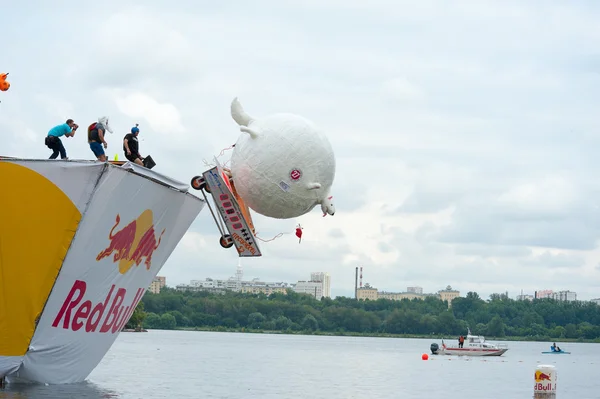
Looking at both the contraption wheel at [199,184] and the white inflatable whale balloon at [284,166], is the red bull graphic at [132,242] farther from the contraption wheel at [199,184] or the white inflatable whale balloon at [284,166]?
the white inflatable whale balloon at [284,166]

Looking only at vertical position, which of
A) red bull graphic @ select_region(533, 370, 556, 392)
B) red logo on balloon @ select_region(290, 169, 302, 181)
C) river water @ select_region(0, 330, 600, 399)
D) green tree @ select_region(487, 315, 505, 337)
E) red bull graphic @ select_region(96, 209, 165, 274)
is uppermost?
green tree @ select_region(487, 315, 505, 337)

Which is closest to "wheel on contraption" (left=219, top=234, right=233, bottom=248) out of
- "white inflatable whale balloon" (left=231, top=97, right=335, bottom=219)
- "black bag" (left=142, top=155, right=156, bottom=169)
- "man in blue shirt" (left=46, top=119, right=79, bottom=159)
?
"white inflatable whale balloon" (left=231, top=97, right=335, bottom=219)

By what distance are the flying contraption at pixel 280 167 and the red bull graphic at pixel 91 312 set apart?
3.78 metres

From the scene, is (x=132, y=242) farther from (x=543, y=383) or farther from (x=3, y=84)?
(x=543, y=383)

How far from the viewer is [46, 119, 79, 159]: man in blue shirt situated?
2133cm

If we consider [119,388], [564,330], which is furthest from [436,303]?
[119,388]

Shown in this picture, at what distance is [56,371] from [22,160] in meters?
4.44

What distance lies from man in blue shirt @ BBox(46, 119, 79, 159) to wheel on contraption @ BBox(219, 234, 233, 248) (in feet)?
12.1

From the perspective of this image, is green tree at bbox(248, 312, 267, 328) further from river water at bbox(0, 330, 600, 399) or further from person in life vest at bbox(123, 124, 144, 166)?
person in life vest at bbox(123, 124, 144, 166)

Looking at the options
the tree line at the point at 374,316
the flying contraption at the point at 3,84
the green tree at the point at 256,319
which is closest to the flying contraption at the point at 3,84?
the flying contraption at the point at 3,84

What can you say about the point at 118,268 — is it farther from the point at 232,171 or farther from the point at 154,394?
the point at 154,394

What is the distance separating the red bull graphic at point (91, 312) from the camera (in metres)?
20.6

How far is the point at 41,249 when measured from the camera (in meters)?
19.9

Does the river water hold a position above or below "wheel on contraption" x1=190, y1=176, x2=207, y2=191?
below
